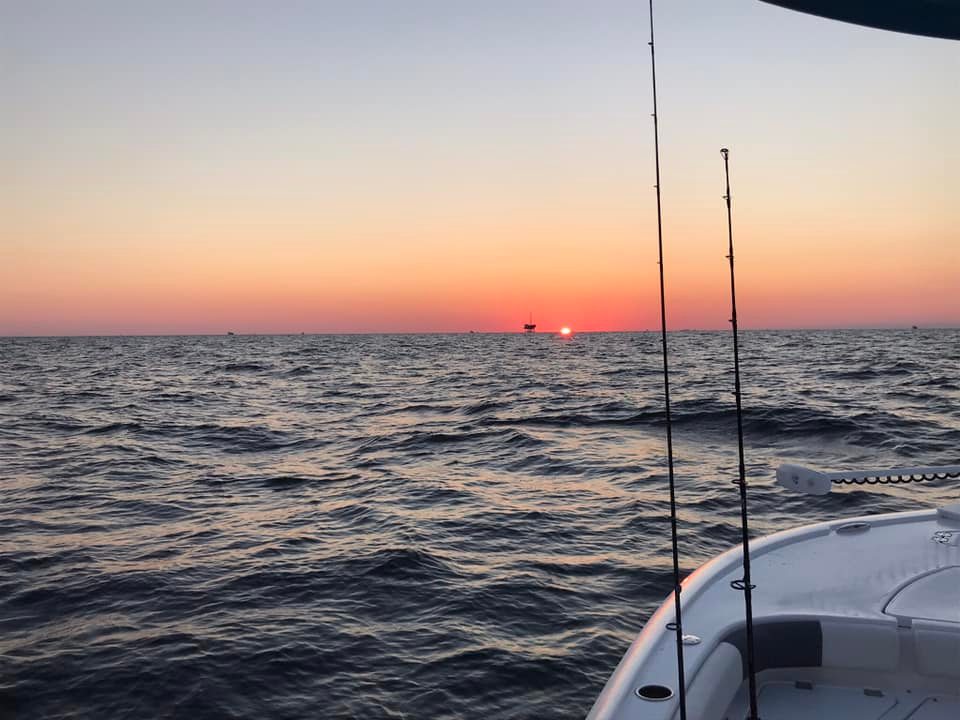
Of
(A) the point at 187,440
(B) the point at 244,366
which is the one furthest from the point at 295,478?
(B) the point at 244,366

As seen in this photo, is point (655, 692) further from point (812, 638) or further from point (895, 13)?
point (895, 13)

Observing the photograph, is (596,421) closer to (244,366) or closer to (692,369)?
(692,369)

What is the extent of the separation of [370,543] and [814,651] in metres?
6.28

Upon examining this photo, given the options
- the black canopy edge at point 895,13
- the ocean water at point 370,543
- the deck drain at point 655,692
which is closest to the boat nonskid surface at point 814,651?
the deck drain at point 655,692

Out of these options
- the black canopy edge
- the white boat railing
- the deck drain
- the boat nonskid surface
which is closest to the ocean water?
the boat nonskid surface

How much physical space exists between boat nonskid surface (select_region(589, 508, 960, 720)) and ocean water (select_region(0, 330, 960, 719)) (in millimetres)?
457

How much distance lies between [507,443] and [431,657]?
37.6 feet

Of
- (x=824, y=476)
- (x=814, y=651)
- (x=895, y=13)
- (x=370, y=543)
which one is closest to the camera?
(x=895, y=13)

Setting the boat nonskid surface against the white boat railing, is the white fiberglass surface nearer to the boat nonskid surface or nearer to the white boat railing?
the boat nonskid surface

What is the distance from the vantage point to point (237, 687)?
5547mm

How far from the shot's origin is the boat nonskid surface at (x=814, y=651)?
341 cm

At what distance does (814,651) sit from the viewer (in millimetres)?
3760

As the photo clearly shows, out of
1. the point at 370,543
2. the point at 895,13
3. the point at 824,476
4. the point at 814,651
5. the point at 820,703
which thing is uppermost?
the point at 895,13

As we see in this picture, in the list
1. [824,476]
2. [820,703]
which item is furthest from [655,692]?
[824,476]
